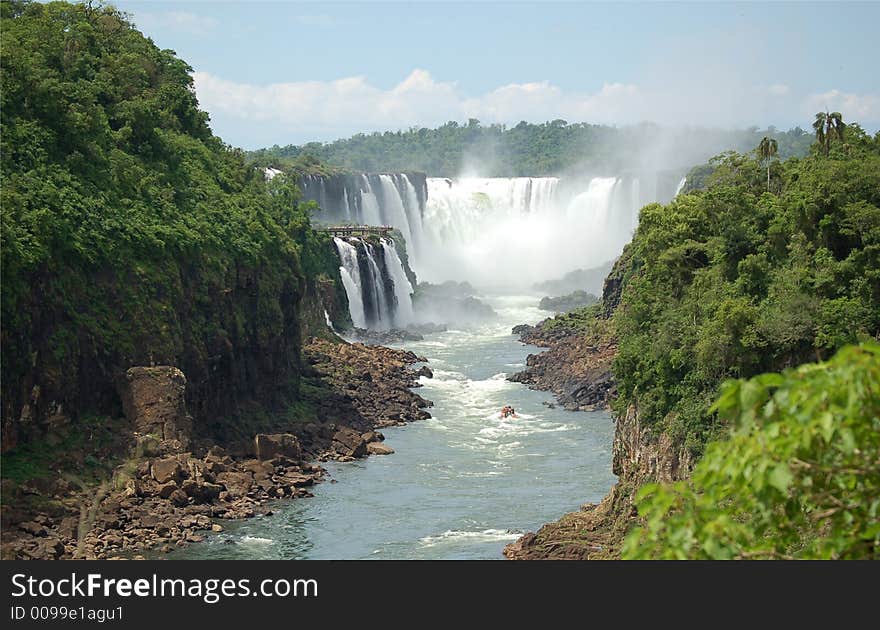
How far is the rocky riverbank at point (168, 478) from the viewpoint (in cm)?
2981

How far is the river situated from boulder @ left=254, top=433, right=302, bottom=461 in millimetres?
1437

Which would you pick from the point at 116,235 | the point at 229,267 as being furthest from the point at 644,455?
the point at 229,267

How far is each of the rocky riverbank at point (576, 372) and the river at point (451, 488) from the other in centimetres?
106

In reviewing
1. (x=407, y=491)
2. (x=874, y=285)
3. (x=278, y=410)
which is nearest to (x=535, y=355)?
(x=278, y=410)

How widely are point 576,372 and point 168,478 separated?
25131 mm

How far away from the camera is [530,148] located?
164500 mm

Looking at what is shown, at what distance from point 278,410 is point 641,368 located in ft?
56.1

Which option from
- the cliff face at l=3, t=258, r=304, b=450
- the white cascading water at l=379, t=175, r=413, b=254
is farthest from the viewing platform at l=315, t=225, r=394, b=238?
the cliff face at l=3, t=258, r=304, b=450

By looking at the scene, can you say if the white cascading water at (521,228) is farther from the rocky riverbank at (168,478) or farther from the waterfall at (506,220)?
the rocky riverbank at (168,478)

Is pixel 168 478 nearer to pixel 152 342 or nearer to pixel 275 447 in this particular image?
pixel 152 342

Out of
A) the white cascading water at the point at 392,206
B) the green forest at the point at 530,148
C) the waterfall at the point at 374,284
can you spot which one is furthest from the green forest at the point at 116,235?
the green forest at the point at 530,148
